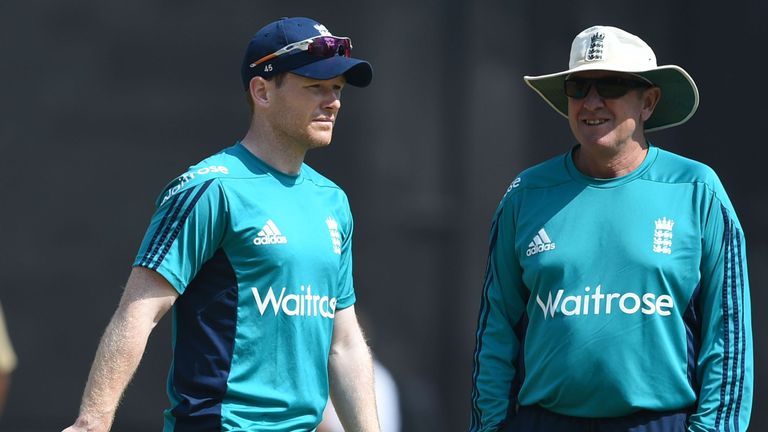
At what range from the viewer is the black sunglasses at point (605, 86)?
358 centimetres

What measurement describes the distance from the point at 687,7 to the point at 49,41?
2.84 meters

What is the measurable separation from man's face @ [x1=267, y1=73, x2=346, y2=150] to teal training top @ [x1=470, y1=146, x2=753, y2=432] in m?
0.62

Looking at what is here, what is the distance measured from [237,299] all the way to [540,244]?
2.66 ft

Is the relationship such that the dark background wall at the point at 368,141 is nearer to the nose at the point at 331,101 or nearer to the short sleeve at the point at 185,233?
the nose at the point at 331,101

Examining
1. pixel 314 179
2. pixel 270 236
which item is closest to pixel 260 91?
pixel 314 179

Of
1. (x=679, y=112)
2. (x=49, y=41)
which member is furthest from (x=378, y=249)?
(x=679, y=112)

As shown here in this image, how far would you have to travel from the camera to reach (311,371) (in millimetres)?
3539

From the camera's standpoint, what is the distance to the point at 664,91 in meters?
3.71

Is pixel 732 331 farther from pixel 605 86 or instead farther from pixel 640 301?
pixel 605 86

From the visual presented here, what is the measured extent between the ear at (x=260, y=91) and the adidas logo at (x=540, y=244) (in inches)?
31.9

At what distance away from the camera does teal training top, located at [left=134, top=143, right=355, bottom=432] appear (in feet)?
11.1

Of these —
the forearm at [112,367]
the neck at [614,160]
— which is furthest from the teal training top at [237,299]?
the neck at [614,160]

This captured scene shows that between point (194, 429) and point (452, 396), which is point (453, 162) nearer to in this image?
point (452, 396)

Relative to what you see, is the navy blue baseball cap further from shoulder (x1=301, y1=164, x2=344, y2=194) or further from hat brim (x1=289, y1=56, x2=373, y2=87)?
shoulder (x1=301, y1=164, x2=344, y2=194)
